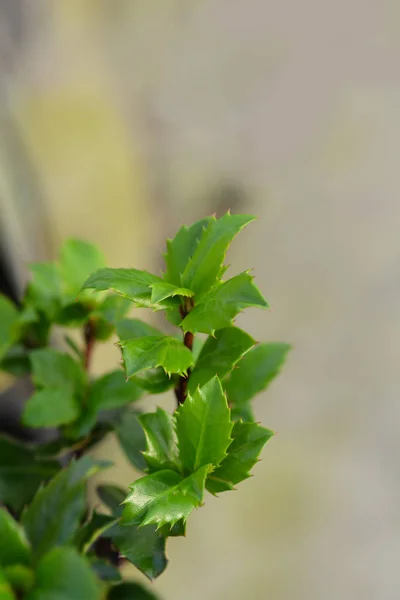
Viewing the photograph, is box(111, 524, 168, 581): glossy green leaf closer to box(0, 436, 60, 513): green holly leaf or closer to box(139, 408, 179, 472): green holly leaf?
box(139, 408, 179, 472): green holly leaf

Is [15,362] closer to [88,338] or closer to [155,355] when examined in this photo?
[88,338]

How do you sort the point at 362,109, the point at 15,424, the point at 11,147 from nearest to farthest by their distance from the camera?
the point at 15,424, the point at 11,147, the point at 362,109

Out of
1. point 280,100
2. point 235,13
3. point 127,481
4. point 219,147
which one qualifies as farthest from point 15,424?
point 235,13

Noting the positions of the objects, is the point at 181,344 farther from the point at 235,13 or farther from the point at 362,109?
the point at 235,13

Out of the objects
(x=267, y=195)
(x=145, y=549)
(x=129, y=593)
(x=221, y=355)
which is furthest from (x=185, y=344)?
(x=267, y=195)

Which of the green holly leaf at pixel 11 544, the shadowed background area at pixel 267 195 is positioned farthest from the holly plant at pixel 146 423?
the shadowed background area at pixel 267 195

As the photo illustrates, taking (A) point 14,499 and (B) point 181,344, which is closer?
(B) point 181,344
